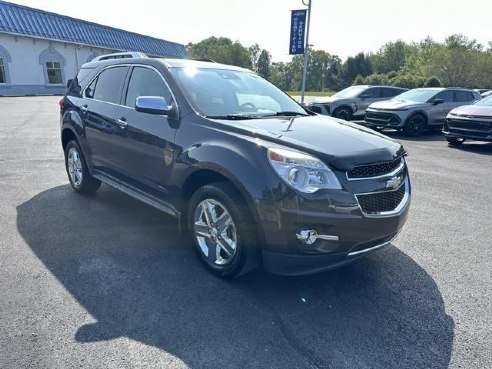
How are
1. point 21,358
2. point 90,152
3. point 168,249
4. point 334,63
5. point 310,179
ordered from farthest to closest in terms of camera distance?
1. point 334,63
2. point 90,152
3. point 168,249
4. point 310,179
5. point 21,358

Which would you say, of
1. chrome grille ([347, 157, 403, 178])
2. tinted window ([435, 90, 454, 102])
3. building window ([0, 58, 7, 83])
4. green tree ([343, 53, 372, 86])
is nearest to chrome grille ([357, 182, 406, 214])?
chrome grille ([347, 157, 403, 178])

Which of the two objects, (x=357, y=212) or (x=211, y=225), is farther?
(x=211, y=225)

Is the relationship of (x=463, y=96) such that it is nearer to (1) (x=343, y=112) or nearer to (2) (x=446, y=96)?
(2) (x=446, y=96)

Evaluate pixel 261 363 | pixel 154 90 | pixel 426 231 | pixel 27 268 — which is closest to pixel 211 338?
pixel 261 363

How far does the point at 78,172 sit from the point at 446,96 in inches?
519

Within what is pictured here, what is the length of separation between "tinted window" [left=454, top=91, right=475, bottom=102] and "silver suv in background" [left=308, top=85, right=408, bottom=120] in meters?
2.69

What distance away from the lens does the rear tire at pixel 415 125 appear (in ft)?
41.6

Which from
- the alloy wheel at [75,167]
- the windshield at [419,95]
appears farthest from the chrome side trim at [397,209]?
the windshield at [419,95]

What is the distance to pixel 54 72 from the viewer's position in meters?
30.1

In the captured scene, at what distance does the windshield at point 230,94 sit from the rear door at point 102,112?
1.04 m

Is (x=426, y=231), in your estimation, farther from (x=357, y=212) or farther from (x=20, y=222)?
(x=20, y=222)

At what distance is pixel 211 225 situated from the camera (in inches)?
128

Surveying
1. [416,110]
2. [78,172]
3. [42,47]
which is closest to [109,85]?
[78,172]

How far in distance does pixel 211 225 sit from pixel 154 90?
1.65 metres
